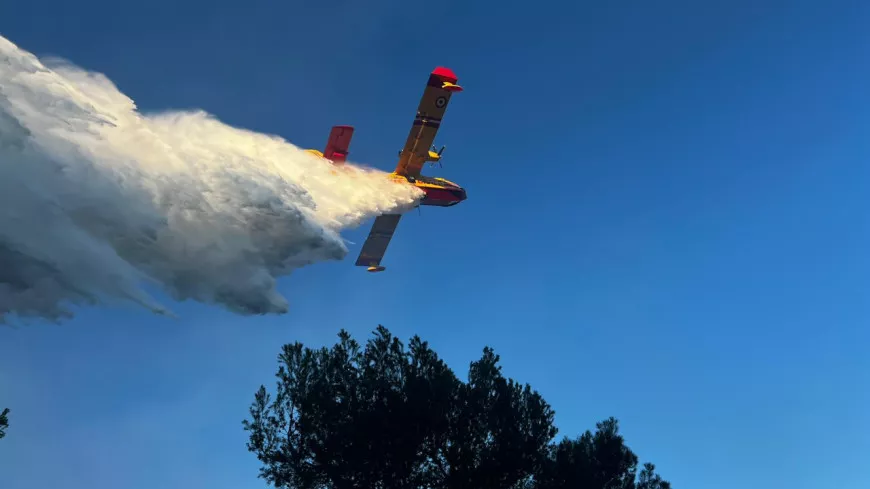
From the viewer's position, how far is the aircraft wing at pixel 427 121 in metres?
29.2

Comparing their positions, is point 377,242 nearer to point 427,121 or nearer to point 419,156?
point 419,156

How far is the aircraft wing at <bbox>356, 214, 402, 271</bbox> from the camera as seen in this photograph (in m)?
34.5

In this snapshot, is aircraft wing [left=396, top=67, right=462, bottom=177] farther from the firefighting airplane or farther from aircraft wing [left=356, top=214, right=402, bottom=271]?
aircraft wing [left=356, top=214, right=402, bottom=271]

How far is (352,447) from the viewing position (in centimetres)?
2422

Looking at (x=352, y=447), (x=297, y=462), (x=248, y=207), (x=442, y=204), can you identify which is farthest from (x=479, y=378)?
(x=248, y=207)

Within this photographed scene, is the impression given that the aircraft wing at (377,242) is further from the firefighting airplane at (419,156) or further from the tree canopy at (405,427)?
the tree canopy at (405,427)

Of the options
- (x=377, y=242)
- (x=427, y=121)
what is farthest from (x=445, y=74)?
(x=377, y=242)

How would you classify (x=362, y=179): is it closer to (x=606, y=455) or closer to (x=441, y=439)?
(x=441, y=439)

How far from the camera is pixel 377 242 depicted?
35094 millimetres

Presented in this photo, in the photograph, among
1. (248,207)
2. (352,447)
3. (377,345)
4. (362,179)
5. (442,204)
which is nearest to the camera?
(248,207)

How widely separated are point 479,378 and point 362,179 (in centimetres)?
1099

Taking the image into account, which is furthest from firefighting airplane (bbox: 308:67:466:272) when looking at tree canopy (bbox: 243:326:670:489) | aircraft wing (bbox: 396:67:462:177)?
tree canopy (bbox: 243:326:670:489)

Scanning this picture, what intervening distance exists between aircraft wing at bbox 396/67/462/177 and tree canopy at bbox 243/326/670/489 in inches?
353

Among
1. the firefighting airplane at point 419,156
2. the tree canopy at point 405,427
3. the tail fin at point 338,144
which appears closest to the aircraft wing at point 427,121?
the firefighting airplane at point 419,156
